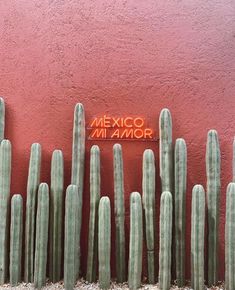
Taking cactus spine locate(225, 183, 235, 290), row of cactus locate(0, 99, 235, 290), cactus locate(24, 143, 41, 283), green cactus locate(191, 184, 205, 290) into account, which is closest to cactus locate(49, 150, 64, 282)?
row of cactus locate(0, 99, 235, 290)

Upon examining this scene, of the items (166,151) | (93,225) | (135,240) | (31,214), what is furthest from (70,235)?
(166,151)

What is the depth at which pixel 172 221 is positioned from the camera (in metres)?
3.12

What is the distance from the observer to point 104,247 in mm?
3045

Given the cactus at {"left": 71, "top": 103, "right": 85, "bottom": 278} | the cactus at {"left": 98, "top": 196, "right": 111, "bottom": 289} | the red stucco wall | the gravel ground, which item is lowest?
the gravel ground

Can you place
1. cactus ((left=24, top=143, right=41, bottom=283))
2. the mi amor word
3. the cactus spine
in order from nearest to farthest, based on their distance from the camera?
the cactus spine → cactus ((left=24, top=143, right=41, bottom=283)) → the mi amor word

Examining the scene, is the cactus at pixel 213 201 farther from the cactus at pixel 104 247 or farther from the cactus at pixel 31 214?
the cactus at pixel 31 214

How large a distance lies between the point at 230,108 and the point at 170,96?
0.51 meters

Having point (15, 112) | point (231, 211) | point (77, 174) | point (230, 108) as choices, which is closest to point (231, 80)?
point (230, 108)

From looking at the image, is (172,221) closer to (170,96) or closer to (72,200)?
(72,200)

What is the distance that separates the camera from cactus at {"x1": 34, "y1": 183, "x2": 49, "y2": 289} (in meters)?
3.06

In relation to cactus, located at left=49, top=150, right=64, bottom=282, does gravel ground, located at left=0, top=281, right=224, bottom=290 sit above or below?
below

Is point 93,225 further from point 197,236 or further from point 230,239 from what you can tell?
point 230,239

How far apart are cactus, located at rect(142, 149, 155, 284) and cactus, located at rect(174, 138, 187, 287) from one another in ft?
0.62

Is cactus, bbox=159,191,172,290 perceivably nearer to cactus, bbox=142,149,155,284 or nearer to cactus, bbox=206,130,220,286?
cactus, bbox=142,149,155,284
